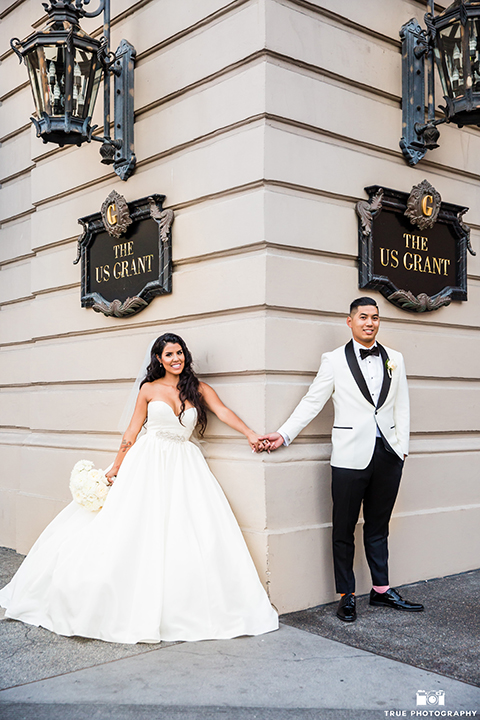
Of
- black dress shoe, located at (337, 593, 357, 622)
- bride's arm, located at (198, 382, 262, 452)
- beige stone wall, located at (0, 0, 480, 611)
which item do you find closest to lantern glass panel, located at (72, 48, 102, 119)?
beige stone wall, located at (0, 0, 480, 611)

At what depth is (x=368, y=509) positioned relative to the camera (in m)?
5.73

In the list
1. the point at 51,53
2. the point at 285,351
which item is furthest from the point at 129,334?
the point at 51,53

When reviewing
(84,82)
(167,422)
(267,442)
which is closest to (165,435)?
(167,422)

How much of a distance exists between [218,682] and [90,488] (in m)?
2.07

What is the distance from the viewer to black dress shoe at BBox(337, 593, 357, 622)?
534cm

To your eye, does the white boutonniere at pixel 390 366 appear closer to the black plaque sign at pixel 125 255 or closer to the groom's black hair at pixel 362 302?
the groom's black hair at pixel 362 302

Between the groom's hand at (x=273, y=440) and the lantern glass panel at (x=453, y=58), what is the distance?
315 cm

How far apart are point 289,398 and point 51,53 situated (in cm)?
350

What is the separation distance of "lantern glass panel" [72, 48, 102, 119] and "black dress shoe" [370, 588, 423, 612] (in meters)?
4.69

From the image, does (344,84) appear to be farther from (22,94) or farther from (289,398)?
(22,94)

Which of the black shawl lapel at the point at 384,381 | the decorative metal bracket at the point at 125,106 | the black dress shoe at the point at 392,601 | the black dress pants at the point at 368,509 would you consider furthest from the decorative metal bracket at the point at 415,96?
the black dress shoe at the point at 392,601

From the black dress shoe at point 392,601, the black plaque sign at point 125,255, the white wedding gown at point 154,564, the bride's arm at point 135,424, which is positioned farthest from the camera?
the black plaque sign at point 125,255

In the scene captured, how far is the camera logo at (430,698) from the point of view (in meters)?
3.83

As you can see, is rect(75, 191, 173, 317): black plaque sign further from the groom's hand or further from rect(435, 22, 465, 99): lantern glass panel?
rect(435, 22, 465, 99): lantern glass panel
